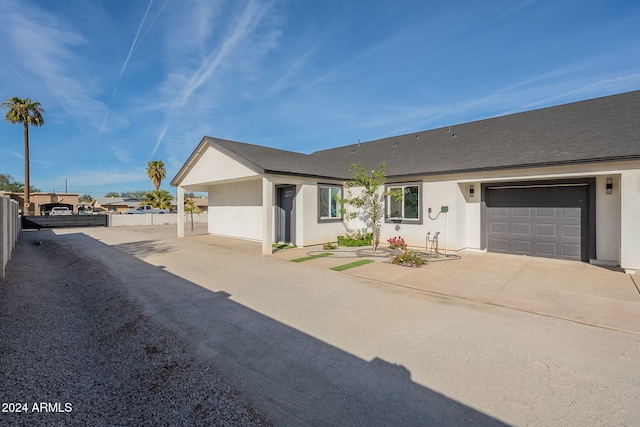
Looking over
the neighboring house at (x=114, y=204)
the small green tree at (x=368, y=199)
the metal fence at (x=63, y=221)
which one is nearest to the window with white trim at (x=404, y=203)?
the small green tree at (x=368, y=199)

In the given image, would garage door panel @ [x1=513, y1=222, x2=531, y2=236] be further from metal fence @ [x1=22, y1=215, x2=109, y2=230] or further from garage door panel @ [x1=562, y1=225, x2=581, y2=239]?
metal fence @ [x1=22, y1=215, x2=109, y2=230]

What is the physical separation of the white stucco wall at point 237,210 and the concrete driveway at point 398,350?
7.24 meters

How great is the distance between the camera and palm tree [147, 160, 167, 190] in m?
37.8

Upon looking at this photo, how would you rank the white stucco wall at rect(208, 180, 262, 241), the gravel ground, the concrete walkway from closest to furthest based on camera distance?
the gravel ground → the concrete walkway → the white stucco wall at rect(208, 180, 262, 241)

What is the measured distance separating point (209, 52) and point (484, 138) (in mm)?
12784

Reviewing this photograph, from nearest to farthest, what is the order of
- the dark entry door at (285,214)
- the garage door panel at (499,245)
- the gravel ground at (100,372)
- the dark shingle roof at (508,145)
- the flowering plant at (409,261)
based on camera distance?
the gravel ground at (100,372) → the dark shingle roof at (508,145) → the flowering plant at (409,261) → the garage door panel at (499,245) → the dark entry door at (285,214)

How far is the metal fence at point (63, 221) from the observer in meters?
21.7

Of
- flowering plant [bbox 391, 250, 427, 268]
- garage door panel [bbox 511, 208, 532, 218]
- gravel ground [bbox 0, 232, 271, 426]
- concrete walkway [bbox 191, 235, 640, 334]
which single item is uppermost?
garage door panel [bbox 511, 208, 532, 218]

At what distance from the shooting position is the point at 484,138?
1167 cm

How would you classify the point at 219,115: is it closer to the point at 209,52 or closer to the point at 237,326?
the point at 209,52

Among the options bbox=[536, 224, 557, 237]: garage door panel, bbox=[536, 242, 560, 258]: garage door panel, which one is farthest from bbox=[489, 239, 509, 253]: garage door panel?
bbox=[536, 224, 557, 237]: garage door panel

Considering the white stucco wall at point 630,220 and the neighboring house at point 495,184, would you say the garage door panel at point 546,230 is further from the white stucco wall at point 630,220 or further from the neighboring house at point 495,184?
the white stucco wall at point 630,220

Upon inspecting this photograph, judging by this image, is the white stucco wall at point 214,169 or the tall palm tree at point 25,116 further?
the tall palm tree at point 25,116

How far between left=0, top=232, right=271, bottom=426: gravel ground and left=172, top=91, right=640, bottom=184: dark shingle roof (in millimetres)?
6694
